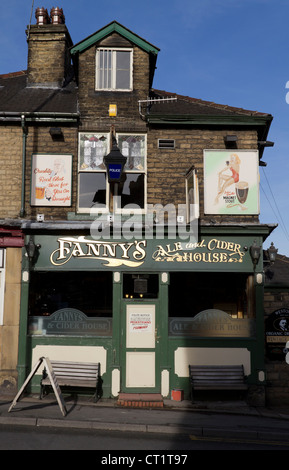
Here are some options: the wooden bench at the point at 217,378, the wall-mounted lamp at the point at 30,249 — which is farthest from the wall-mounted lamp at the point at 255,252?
the wall-mounted lamp at the point at 30,249

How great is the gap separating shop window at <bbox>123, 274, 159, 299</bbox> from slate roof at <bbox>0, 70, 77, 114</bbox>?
198 inches

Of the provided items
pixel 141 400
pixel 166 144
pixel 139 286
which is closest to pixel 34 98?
pixel 166 144

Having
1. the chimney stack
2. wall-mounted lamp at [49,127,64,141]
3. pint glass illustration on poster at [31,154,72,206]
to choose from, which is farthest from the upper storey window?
pint glass illustration on poster at [31,154,72,206]

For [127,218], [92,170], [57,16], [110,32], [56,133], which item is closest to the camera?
[127,218]

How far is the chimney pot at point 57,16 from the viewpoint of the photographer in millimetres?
15539

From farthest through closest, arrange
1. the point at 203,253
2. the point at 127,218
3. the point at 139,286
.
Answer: the point at 127,218, the point at 139,286, the point at 203,253

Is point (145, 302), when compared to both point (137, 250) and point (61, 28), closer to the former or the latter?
point (137, 250)

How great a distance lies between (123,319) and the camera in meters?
12.2

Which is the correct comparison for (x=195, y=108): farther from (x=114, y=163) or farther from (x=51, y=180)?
(x=51, y=180)

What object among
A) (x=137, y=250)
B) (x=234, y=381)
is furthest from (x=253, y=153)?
(x=234, y=381)

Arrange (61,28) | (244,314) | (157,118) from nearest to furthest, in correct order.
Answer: (157,118) < (244,314) < (61,28)

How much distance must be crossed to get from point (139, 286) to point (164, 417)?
11.8 feet

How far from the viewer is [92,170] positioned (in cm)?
1301

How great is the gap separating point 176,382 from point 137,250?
11.6 feet
